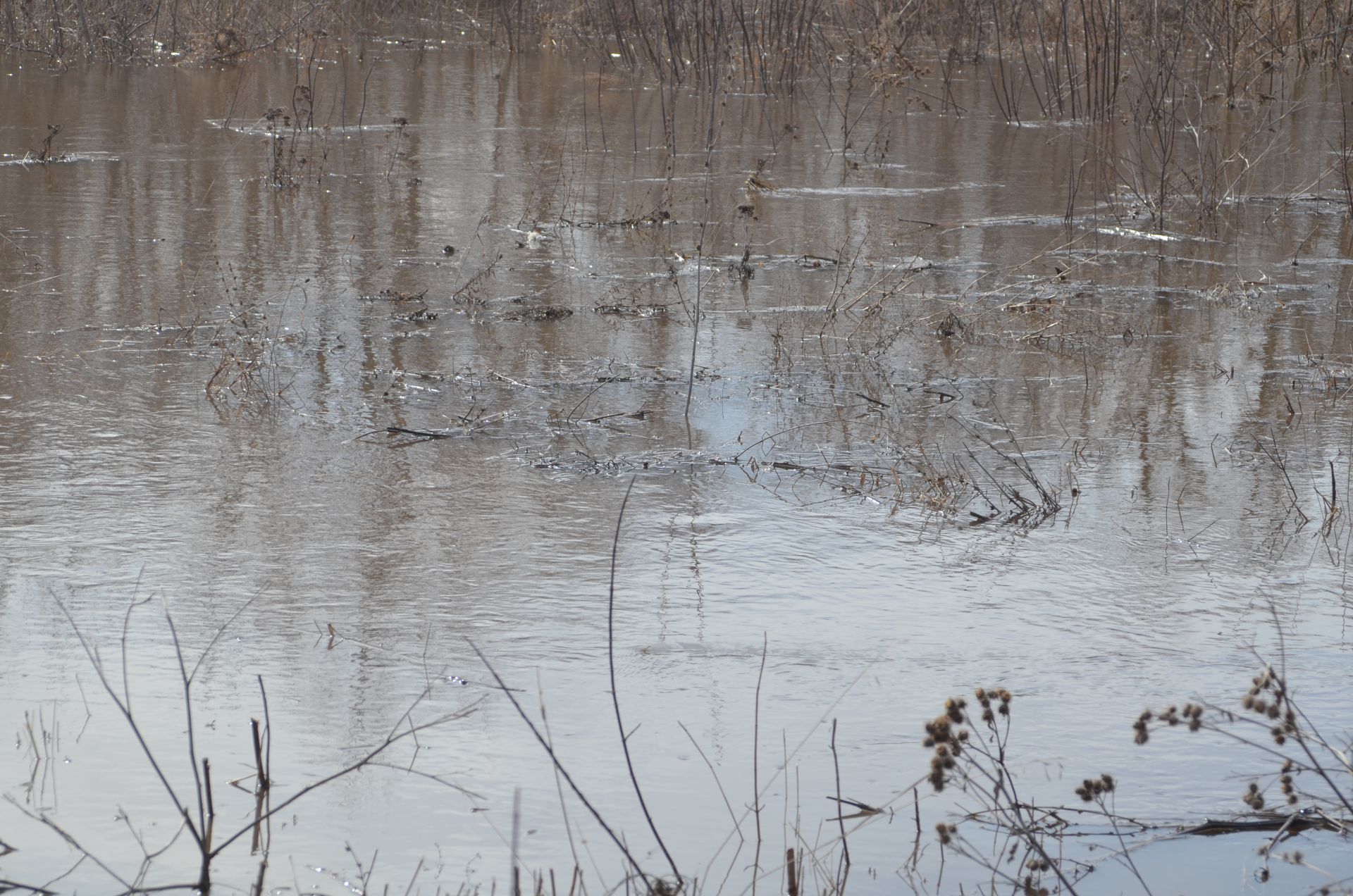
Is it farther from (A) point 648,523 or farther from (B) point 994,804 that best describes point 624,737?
(A) point 648,523

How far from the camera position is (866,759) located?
2.66m

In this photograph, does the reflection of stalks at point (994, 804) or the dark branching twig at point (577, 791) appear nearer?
the dark branching twig at point (577, 791)

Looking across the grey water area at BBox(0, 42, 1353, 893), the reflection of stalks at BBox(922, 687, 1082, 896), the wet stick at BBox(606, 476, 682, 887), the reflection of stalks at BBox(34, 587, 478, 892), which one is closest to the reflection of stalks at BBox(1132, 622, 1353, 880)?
the grey water area at BBox(0, 42, 1353, 893)

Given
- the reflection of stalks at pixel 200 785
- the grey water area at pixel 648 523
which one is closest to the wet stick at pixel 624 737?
the grey water area at pixel 648 523

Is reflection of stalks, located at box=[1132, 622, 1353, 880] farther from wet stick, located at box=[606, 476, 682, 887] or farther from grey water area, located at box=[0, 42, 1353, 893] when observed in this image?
wet stick, located at box=[606, 476, 682, 887]

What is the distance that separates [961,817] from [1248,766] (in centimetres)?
54

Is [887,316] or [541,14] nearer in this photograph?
[887,316]

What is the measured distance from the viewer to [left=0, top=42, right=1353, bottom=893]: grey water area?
2.47 m

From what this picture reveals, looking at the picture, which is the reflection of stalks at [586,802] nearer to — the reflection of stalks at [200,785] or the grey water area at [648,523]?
the grey water area at [648,523]

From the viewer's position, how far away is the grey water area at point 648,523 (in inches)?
97.1

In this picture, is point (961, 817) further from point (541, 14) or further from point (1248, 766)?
point (541, 14)

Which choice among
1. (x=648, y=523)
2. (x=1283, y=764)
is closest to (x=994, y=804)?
(x=1283, y=764)

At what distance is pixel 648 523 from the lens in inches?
151

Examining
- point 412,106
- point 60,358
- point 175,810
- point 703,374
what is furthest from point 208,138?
point 175,810
